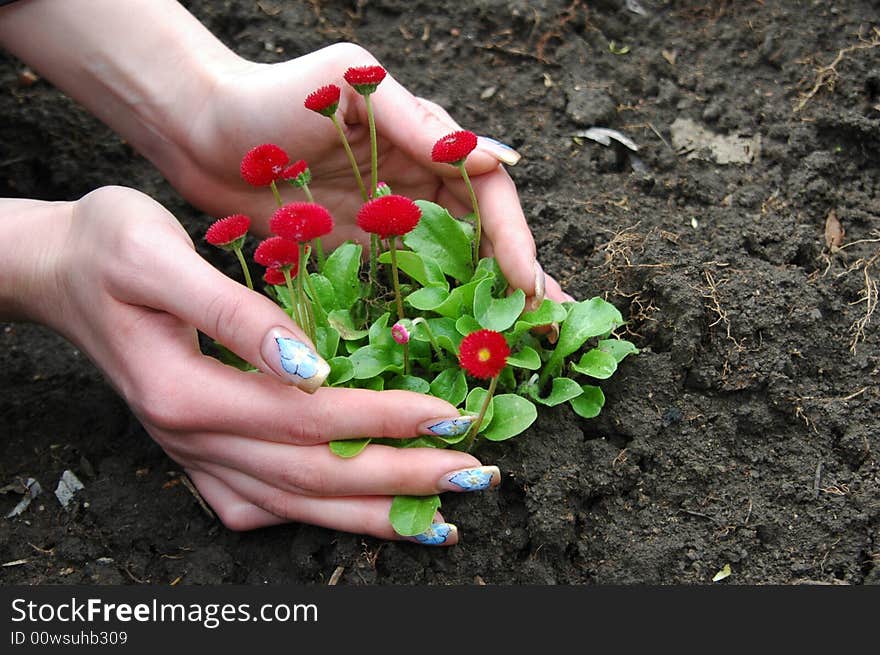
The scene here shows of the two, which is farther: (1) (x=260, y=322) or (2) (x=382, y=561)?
(2) (x=382, y=561)

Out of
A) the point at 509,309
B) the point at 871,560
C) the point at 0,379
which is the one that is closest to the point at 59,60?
the point at 0,379

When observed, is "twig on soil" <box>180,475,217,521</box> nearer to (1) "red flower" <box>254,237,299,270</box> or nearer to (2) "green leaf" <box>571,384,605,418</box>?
(1) "red flower" <box>254,237,299,270</box>

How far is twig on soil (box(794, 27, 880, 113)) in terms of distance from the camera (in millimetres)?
2904

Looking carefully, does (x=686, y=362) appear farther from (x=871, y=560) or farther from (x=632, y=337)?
(x=871, y=560)

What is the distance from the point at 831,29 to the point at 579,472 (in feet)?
6.04

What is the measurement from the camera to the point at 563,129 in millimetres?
3002

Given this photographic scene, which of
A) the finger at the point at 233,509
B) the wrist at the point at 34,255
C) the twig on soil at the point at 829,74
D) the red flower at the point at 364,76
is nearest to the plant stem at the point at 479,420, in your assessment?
the finger at the point at 233,509

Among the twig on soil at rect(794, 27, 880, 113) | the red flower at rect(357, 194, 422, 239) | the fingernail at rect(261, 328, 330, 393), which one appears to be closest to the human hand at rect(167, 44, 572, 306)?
the red flower at rect(357, 194, 422, 239)

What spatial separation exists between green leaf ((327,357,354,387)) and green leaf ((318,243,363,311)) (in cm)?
24

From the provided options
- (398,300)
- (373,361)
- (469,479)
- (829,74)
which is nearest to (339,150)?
(398,300)

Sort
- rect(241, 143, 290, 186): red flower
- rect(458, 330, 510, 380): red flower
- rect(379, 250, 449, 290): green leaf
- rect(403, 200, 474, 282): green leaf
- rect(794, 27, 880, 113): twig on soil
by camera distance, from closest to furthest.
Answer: rect(458, 330, 510, 380): red flower < rect(241, 143, 290, 186): red flower < rect(379, 250, 449, 290): green leaf < rect(403, 200, 474, 282): green leaf < rect(794, 27, 880, 113): twig on soil

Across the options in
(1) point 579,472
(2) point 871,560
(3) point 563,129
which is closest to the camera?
(2) point 871,560

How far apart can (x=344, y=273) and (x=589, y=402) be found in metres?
0.64

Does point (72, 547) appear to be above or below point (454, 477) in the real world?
below
